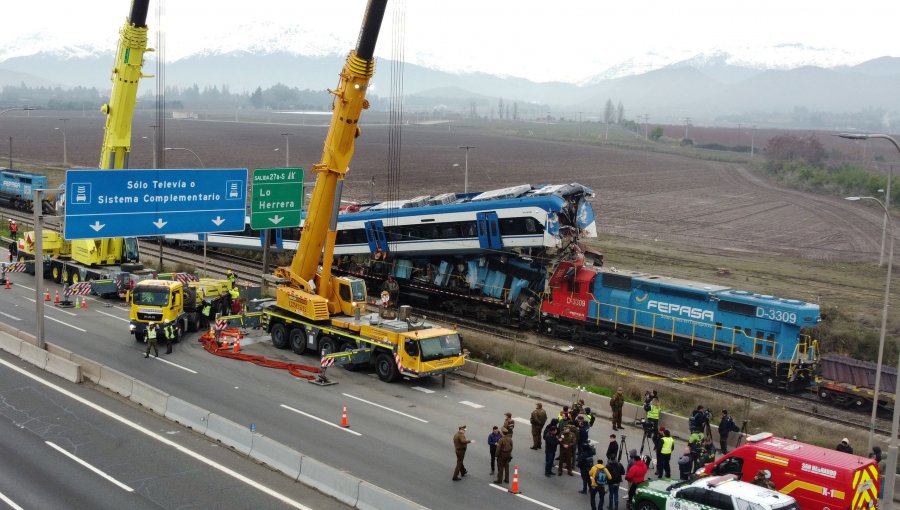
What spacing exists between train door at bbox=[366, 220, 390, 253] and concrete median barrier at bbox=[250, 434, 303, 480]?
21978mm

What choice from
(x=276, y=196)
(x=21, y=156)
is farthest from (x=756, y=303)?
(x=21, y=156)

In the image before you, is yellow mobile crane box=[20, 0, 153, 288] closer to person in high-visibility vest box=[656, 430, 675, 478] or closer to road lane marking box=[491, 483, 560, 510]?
road lane marking box=[491, 483, 560, 510]

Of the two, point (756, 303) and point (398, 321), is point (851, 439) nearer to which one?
point (756, 303)

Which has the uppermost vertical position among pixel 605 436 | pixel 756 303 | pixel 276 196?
pixel 276 196

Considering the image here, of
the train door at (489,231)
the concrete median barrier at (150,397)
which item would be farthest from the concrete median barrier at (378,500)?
the train door at (489,231)

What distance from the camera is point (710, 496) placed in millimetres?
16953

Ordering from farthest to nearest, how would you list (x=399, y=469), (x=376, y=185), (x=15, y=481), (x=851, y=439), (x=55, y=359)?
1. (x=376, y=185)
2. (x=55, y=359)
3. (x=851, y=439)
4. (x=399, y=469)
5. (x=15, y=481)

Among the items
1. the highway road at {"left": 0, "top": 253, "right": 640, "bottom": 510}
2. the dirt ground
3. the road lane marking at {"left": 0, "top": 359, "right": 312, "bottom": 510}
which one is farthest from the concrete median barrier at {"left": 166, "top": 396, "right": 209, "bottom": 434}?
the dirt ground

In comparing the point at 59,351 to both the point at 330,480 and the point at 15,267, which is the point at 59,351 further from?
the point at 15,267

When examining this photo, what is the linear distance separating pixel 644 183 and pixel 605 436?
273ft

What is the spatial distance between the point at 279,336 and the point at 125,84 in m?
14.3

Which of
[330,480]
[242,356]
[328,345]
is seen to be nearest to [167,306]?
[242,356]

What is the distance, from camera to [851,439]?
2467cm

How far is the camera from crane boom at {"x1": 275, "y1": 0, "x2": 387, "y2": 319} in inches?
1147
